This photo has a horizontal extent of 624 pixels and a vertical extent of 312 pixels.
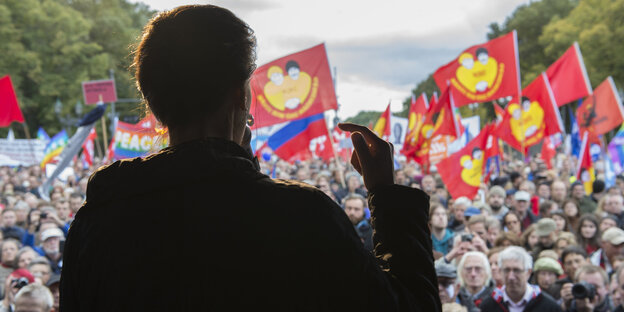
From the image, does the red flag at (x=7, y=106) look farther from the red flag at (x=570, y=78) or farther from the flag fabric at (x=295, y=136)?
the red flag at (x=570, y=78)

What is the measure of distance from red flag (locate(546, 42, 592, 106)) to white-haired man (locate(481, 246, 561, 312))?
25.4 feet

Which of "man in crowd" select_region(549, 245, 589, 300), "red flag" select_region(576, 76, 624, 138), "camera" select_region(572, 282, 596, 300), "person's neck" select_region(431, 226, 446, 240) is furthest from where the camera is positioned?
"red flag" select_region(576, 76, 624, 138)

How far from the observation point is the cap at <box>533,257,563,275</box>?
5.26 metres

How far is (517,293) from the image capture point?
15.0 ft

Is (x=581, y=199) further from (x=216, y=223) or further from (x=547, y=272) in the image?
(x=216, y=223)

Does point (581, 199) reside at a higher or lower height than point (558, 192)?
lower

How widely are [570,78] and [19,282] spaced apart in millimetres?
10478

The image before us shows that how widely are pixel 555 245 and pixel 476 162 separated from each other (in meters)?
3.70

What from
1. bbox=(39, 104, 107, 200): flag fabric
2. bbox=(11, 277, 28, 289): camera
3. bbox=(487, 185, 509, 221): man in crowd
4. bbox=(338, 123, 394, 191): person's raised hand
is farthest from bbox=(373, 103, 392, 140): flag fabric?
bbox=(338, 123, 394, 191): person's raised hand

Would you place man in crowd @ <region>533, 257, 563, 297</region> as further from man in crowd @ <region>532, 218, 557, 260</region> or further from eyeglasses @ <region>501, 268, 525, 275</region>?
man in crowd @ <region>532, 218, 557, 260</region>

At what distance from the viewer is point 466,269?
504cm

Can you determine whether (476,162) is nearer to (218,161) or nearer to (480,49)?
(480,49)

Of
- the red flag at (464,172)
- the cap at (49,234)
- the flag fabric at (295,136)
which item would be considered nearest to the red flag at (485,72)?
the red flag at (464,172)

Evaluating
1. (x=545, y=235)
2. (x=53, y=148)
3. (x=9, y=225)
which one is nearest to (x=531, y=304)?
(x=545, y=235)
